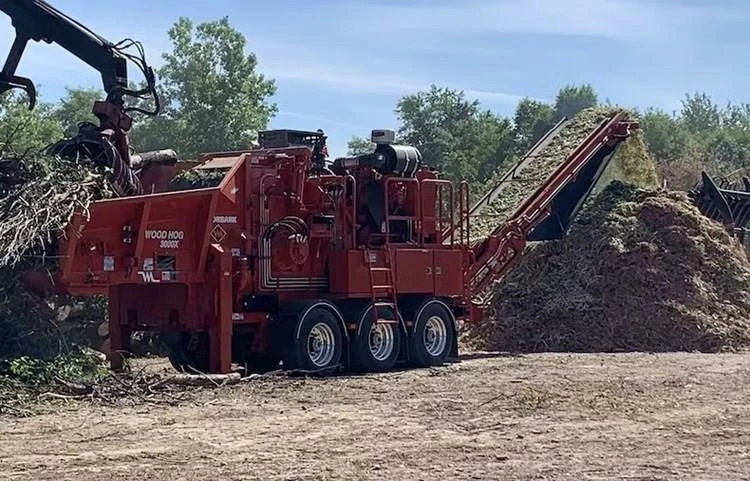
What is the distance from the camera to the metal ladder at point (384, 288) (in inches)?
669

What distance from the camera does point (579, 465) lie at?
32.0 feet

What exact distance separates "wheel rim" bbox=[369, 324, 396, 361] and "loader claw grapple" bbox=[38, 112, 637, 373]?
0.02m

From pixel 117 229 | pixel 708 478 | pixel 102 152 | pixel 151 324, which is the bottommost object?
pixel 708 478

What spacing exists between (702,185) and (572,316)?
4.93m

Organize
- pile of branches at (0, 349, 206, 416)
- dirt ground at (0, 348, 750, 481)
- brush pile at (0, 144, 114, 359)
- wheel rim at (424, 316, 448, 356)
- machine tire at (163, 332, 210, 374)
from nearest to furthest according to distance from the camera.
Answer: dirt ground at (0, 348, 750, 481) → pile of branches at (0, 349, 206, 416) → brush pile at (0, 144, 114, 359) → machine tire at (163, 332, 210, 374) → wheel rim at (424, 316, 448, 356)

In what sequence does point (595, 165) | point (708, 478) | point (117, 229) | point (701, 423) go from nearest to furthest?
point (708, 478) → point (701, 423) → point (117, 229) → point (595, 165)

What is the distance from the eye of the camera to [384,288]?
56.4 feet

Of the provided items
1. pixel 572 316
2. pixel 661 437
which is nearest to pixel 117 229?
pixel 661 437

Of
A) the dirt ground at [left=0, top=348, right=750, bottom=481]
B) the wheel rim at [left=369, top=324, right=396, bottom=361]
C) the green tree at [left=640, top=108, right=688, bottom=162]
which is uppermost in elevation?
the green tree at [left=640, top=108, right=688, bottom=162]

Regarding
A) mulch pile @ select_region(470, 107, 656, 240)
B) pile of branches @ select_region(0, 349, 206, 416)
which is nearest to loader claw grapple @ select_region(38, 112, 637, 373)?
pile of branches @ select_region(0, 349, 206, 416)

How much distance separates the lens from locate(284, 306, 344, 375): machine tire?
15.7 m

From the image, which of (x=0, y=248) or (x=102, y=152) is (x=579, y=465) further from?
(x=102, y=152)

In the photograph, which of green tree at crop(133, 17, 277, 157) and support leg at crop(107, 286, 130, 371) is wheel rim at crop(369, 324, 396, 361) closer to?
support leg at crop(107, 286, 130, 371)

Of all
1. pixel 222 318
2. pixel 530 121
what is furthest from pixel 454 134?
pixel 222 318
